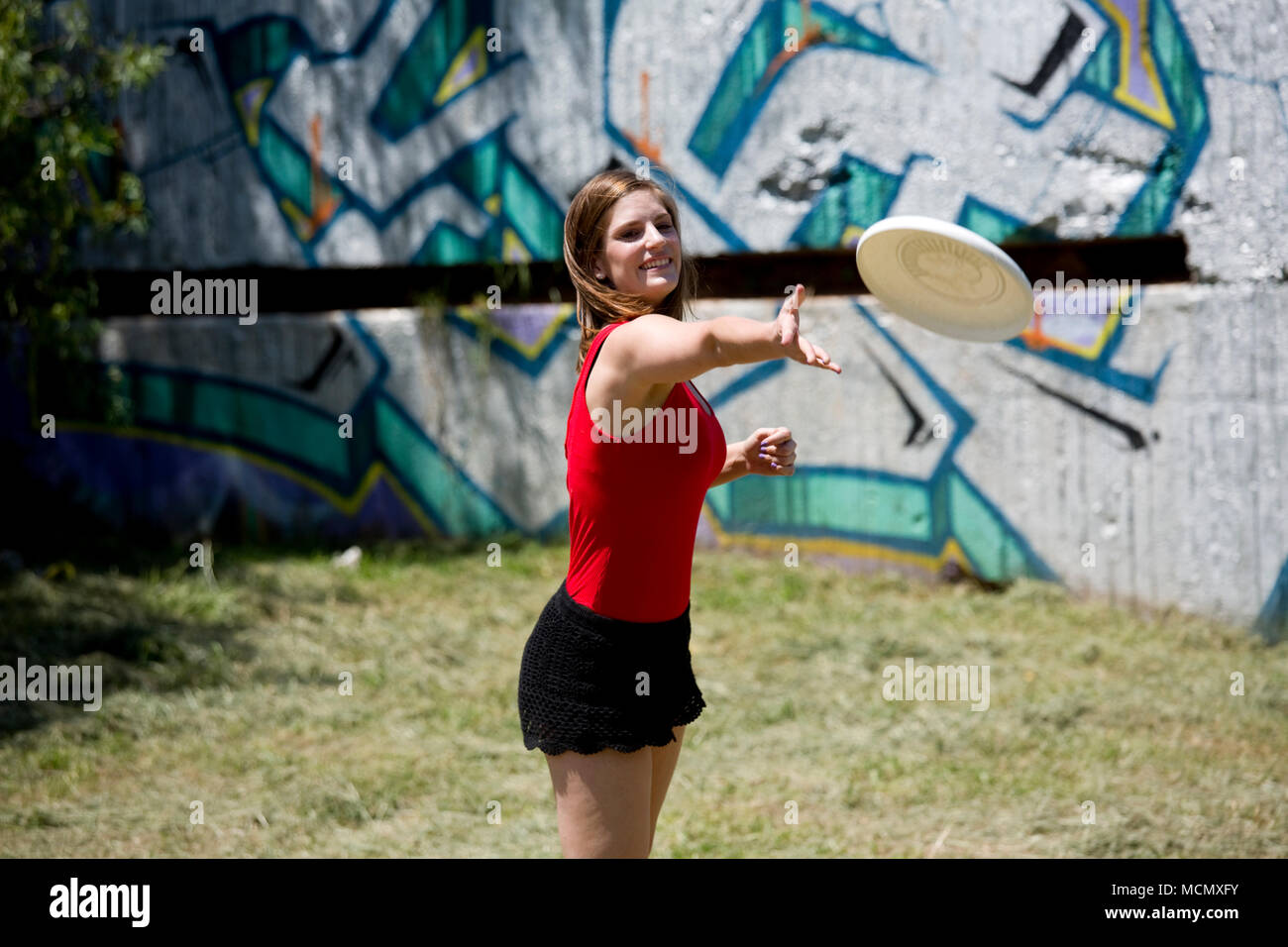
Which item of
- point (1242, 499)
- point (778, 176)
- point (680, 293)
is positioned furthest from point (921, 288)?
point (778, 176)

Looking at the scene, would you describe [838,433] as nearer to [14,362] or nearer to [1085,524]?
[1085,524]

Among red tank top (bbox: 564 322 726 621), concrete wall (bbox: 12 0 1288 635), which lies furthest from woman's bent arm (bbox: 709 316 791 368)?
concrete wall (bbox: 12 0 1288 635)

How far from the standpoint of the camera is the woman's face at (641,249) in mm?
Result: 2861

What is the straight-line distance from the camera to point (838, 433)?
7.66m

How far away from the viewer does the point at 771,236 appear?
25.4 feet

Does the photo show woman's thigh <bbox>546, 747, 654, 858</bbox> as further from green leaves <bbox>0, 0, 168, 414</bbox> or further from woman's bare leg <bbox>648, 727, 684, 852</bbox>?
green leaves <bbox>0, 0, 168, 414</bbox>

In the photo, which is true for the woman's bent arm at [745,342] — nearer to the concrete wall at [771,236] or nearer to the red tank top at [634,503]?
the red tank top at [634,503]

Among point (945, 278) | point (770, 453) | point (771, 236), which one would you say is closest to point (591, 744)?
point (770, 453)

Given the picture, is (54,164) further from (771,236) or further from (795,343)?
(795,343)

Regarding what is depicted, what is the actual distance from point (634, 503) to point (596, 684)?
400 millimetres

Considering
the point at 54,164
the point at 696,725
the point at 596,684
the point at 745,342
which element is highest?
the point at 54,164

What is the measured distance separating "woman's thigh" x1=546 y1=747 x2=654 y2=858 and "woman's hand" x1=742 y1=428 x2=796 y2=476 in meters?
0.85

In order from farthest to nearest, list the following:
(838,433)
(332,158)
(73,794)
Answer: (332,158), (838,433), (73,794)

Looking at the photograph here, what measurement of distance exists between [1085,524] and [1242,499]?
80cm
